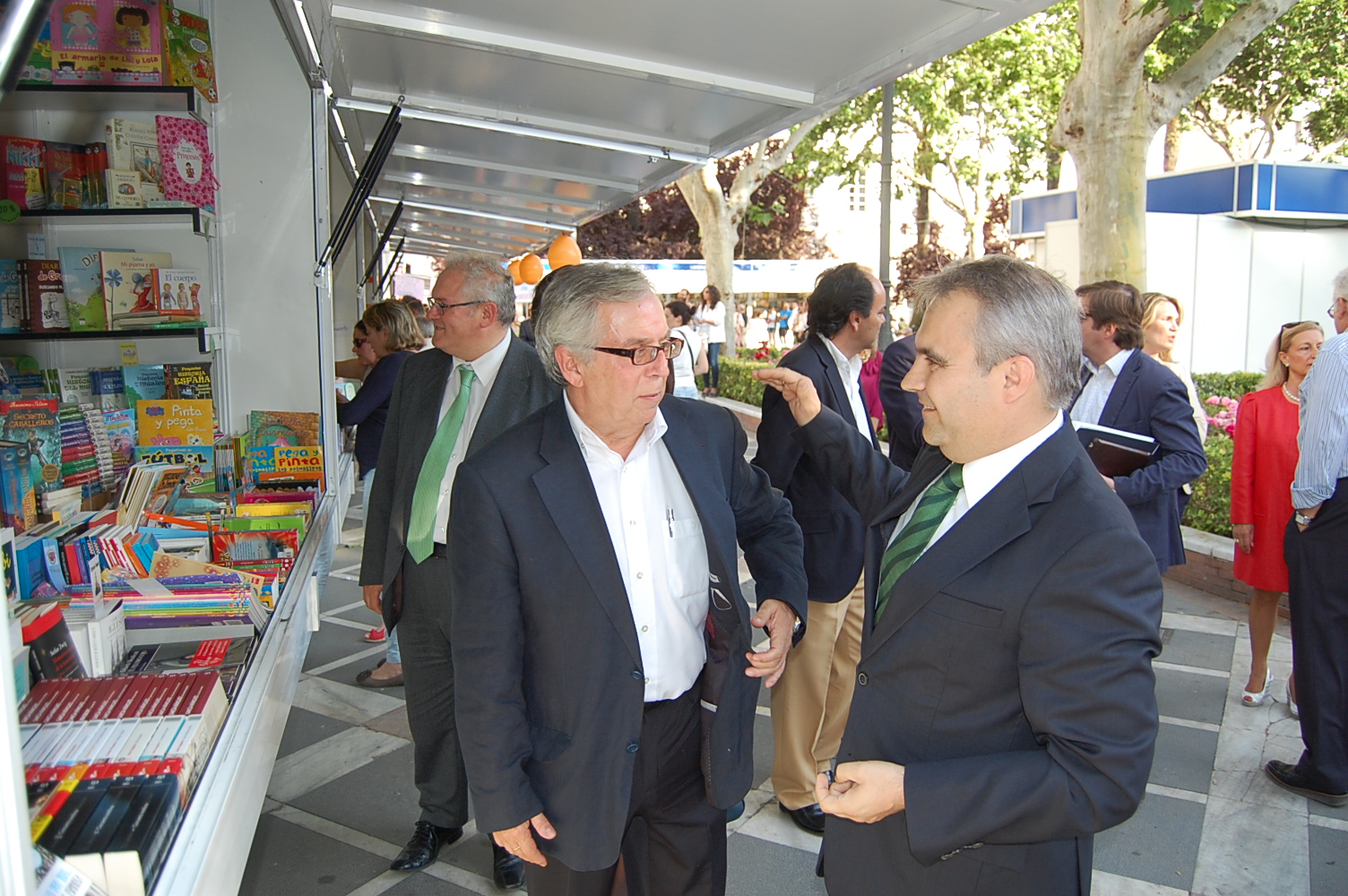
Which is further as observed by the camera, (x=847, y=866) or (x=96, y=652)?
(x=96, y=652)

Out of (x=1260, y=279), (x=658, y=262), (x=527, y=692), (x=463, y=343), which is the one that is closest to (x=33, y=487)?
(x=463, y=343)

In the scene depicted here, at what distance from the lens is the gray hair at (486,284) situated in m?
3.25

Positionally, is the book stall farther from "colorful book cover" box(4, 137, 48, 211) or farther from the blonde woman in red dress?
the blonde woman in red dress

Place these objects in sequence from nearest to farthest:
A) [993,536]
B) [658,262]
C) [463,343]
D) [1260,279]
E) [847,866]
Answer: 1. [993,536]
2. [847,866]
3. [463,343]
4. [1260,279]
5. [658,262]

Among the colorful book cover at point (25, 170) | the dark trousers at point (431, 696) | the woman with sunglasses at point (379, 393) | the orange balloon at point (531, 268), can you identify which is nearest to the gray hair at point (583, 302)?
the dark trousers at point (431, 696)

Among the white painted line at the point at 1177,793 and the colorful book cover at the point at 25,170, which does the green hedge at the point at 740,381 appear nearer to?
the white painted line at the point at 1177,793

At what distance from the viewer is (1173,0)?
7438mm

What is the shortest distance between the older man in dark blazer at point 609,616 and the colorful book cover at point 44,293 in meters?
2.26

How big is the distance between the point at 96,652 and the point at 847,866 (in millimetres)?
1771

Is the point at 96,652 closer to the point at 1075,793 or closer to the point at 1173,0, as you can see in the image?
the point at 1075,793

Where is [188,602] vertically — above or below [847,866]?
above

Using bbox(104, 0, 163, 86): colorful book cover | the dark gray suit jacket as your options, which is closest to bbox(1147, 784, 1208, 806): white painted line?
the dark gray suit jacket

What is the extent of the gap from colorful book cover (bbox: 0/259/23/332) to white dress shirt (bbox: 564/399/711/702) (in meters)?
2.41

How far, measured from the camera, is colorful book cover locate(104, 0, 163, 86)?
3320mm
